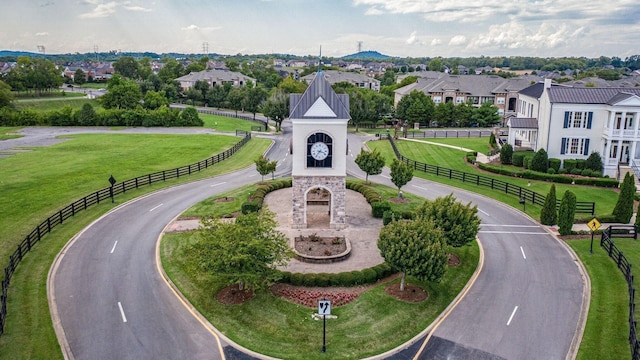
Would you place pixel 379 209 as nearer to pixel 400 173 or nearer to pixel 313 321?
pixel 400 173

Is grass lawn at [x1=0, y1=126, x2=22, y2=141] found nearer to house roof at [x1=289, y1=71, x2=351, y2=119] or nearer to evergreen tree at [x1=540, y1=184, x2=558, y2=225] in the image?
house roof at [x1=289, y1=71, x2=351, y2=119]

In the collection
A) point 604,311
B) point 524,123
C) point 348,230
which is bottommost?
point 604,311

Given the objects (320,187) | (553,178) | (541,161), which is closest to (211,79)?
(541,161)

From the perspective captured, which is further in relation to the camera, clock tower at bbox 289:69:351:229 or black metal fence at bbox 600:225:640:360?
clock tower at bbox 289:69:351:229

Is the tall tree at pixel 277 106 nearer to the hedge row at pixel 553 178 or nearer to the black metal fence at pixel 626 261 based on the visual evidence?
the hedge row at pixel 553 178

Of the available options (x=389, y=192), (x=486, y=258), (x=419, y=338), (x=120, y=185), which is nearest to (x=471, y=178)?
(x=389, y=192)

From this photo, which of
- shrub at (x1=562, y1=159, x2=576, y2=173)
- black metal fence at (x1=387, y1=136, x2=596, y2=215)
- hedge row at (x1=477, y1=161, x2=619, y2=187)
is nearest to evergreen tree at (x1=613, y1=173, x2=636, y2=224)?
black metal fence at (x1=387, y1=136, x2=596, y2=215)
